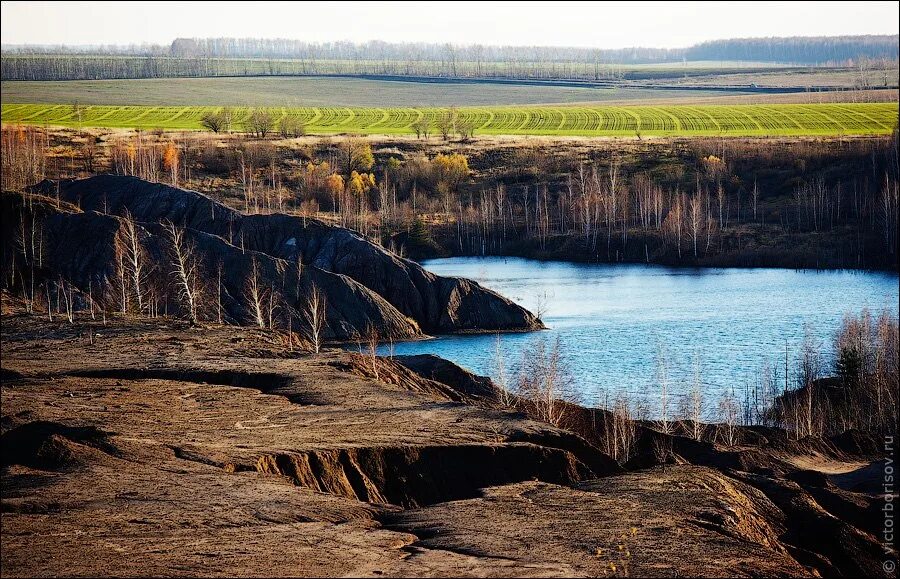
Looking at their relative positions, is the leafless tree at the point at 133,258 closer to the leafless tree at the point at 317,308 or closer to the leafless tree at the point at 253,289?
the leafless tree at the point at 253,289

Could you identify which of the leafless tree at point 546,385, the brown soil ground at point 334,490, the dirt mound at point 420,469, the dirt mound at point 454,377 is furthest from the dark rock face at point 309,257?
the dirt mound at point 420,469

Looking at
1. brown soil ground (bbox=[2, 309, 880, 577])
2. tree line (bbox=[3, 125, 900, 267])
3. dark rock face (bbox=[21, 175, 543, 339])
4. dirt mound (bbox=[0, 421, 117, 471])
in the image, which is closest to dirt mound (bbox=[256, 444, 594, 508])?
brown soil ground (bbox=[2, 309, 880, 577])

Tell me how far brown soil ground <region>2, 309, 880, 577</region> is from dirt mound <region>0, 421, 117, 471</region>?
0.08 metres

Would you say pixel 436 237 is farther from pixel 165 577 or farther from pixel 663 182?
pixel 165 577

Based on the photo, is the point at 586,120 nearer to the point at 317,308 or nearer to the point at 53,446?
the point at 317,308

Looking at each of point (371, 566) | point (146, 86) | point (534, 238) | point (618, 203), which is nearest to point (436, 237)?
point (534, 238)

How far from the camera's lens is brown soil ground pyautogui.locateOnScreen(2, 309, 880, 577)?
1081 inches

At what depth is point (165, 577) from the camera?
25125mm

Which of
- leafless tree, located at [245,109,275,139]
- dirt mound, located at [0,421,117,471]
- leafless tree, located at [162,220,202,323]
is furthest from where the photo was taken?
leafless tree, located at [245,109,275,139]

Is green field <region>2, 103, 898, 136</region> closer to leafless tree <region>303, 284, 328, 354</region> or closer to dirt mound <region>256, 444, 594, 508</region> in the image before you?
leafless tree <region>303, 284, 328, 354</region>

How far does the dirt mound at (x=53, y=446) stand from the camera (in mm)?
33812

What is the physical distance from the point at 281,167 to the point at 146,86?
57.9 m

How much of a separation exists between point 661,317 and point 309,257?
Result: 93.2 ft

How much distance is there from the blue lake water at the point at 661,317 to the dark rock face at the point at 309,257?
8.47ft
